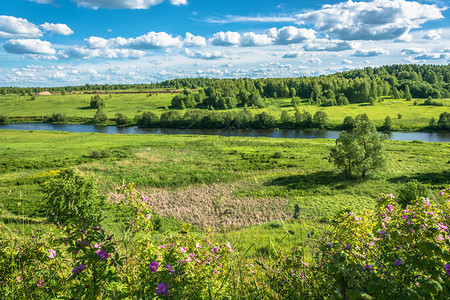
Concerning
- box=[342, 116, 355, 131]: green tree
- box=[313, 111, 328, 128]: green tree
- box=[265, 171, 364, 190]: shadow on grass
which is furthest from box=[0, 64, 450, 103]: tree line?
box=[265, 171, 364, 190]: shadow on grass

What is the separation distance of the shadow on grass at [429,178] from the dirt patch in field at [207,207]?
1628 centimetres

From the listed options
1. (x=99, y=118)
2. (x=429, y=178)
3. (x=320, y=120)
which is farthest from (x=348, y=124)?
(x=99, y=118)

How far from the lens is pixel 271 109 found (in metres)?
114

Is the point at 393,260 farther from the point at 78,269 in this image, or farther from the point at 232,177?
the point at 232,177

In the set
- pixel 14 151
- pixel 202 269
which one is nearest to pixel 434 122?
pixel 202 269

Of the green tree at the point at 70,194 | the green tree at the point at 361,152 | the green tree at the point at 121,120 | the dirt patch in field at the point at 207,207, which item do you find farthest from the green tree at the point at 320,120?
the green tree at the point at 70,194

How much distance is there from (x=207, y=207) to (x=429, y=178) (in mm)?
28067

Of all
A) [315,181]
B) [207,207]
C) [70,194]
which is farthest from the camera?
[315,181]

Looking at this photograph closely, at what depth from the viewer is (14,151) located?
4962cm

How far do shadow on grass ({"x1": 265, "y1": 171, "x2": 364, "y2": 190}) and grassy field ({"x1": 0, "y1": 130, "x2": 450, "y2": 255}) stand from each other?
0.38 ft

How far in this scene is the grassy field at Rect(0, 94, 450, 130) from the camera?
87875 millimetres

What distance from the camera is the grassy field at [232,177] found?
1966 cm

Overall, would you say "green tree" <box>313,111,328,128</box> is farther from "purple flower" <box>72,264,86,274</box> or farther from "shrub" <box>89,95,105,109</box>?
"shrub" <box>89,95,105,109</box>

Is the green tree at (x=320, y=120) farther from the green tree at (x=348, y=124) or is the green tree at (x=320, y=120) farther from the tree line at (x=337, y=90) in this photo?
the tree line at (x=337, y=90)
